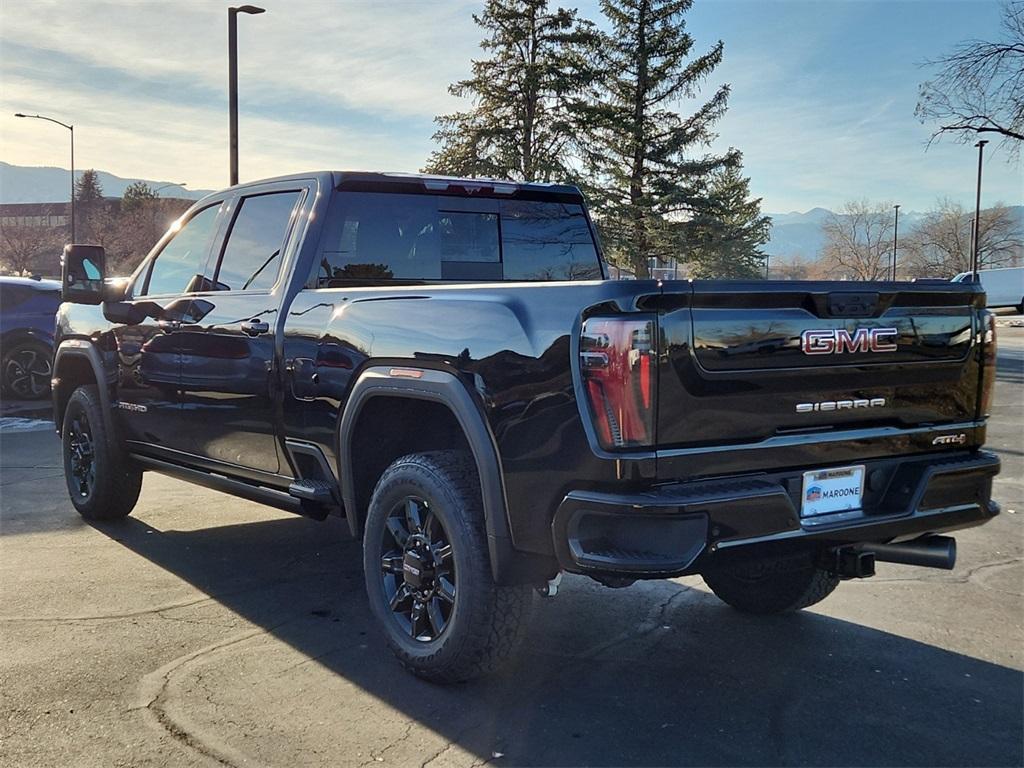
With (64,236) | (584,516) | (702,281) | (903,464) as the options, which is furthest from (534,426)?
(64,236)

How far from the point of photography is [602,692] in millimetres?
3426

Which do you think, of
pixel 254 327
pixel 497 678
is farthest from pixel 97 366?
pixel 497 678

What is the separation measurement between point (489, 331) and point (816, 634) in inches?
85.7

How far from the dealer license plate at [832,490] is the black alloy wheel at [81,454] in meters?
4.68

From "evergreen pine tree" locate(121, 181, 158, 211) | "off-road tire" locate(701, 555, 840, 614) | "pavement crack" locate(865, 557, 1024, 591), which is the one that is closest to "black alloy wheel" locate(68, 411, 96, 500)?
"off-road tire" locate(701, 555, 840, 614)

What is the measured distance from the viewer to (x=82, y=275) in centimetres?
532

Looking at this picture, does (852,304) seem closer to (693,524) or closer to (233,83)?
(693,524)

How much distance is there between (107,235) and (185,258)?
49.3m

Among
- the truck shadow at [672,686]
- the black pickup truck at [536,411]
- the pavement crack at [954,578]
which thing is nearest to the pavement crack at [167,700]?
the truck shadow at [672,686]

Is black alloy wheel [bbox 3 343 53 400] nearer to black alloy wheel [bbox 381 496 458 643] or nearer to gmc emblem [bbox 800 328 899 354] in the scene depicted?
black alloy wheel [bbox 381 496 458 643]

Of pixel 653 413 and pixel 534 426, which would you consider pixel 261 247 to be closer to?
pixel 534 426

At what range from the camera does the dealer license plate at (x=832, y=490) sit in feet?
9.98

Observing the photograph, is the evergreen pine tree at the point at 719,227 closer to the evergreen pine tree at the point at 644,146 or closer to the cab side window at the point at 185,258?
the evergreen pine tree at the point at 644,146

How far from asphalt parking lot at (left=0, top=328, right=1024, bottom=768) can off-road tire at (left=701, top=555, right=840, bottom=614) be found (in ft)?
0.27
